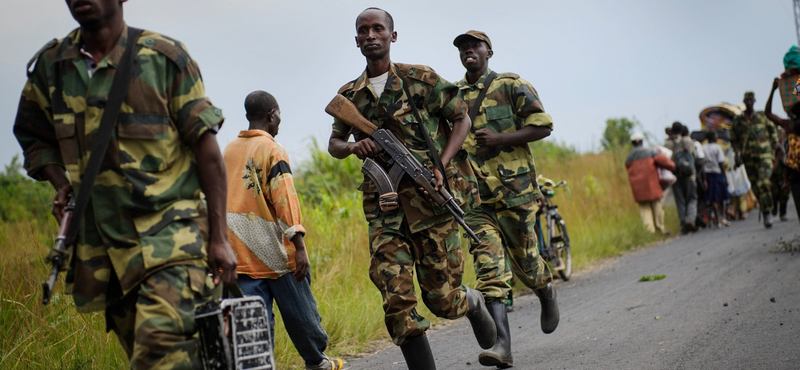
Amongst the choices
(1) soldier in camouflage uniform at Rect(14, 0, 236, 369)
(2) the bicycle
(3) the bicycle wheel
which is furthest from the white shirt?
(3) the bicycle wheel

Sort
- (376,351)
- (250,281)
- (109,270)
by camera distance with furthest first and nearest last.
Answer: (376,351)
(250,281)
(109,270)

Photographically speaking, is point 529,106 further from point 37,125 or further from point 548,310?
point 37,125

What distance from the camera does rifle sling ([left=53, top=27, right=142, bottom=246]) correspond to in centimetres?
281

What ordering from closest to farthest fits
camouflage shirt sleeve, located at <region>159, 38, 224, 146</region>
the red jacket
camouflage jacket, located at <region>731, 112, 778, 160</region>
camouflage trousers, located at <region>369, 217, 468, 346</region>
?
camouflage shirt sleeve, located at <region>159, 38, 224, 146</region> → camouflage trousers, located at <region>369, 217, 468, 346</region> → camouflage jacket, located at <region>731, 112, 778, 160</region> → the red jacket

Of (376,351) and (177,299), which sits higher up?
(177,299)

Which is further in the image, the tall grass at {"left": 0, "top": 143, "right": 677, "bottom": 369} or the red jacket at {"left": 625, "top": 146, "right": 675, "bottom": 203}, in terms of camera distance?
the red jacket at {"left": 625, "top": 146, "right": 675, "bottom": 203}

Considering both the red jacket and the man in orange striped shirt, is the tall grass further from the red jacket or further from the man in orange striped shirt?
the man in orange striped shirt

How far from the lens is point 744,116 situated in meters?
14.7

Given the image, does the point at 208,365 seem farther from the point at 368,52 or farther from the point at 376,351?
the point at 376,351

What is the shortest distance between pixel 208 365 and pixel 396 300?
1.68 m

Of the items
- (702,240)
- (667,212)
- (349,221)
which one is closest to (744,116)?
(702,240)

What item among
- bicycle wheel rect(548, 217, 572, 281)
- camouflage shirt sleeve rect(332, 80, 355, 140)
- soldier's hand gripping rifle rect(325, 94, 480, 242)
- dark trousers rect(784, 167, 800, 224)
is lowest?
bicycle wheel rect(548, 217, 572, 281)

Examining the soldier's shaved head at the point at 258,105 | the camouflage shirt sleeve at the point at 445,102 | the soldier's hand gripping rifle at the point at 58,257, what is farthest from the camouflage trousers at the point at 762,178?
the soldier's hand gripping rifle at the point at 58,257

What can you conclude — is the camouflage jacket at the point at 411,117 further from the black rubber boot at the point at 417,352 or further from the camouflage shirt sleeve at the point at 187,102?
the camouflage shirt sleeve at the point at 187,102
